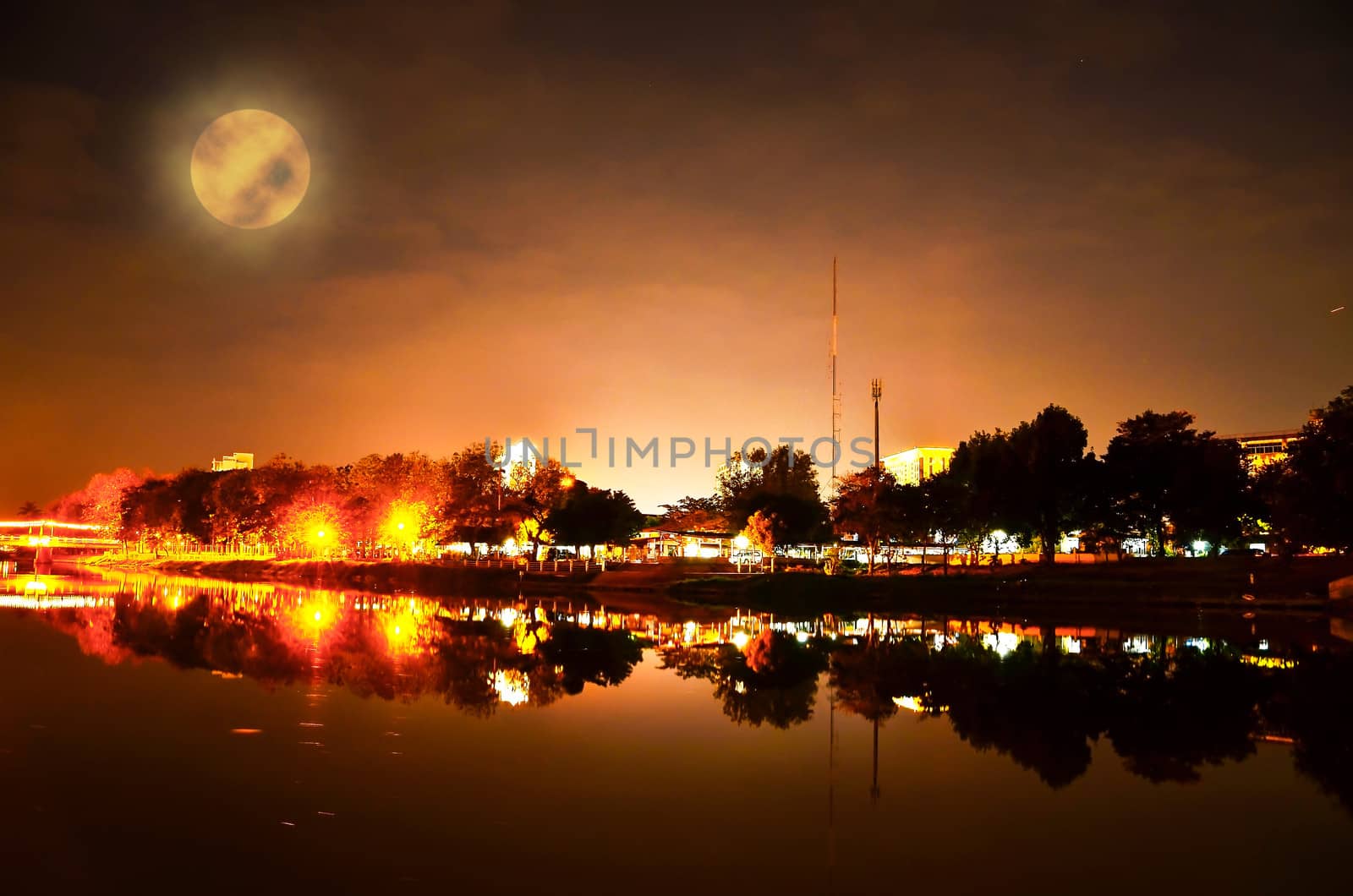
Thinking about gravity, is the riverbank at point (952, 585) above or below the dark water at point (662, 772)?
above

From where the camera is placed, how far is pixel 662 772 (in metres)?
14.2

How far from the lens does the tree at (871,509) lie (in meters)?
72.1

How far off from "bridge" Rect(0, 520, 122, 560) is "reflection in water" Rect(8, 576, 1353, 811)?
90.6m

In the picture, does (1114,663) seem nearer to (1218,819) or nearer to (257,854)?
(1218,819)

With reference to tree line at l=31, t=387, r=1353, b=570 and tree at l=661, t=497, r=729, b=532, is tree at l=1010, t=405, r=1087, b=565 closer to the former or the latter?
tree line at l=31, t=387, r=1353, b=570

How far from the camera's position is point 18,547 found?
129625 millimetres

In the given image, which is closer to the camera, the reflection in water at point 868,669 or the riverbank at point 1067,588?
the reflection in water at point 868,669

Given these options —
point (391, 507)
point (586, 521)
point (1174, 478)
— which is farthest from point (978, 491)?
point (391, 507)

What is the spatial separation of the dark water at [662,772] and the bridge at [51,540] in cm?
11306

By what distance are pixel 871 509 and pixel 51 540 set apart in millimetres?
115132

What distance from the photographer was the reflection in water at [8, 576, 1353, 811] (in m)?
17.3

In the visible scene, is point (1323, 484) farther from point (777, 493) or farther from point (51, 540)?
point (51, 540)

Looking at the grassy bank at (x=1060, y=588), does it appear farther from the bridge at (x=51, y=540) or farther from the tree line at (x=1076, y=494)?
the bridge at (x=51, y=540)

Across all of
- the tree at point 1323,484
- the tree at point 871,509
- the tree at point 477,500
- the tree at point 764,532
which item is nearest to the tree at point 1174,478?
the tree at point 871,509
